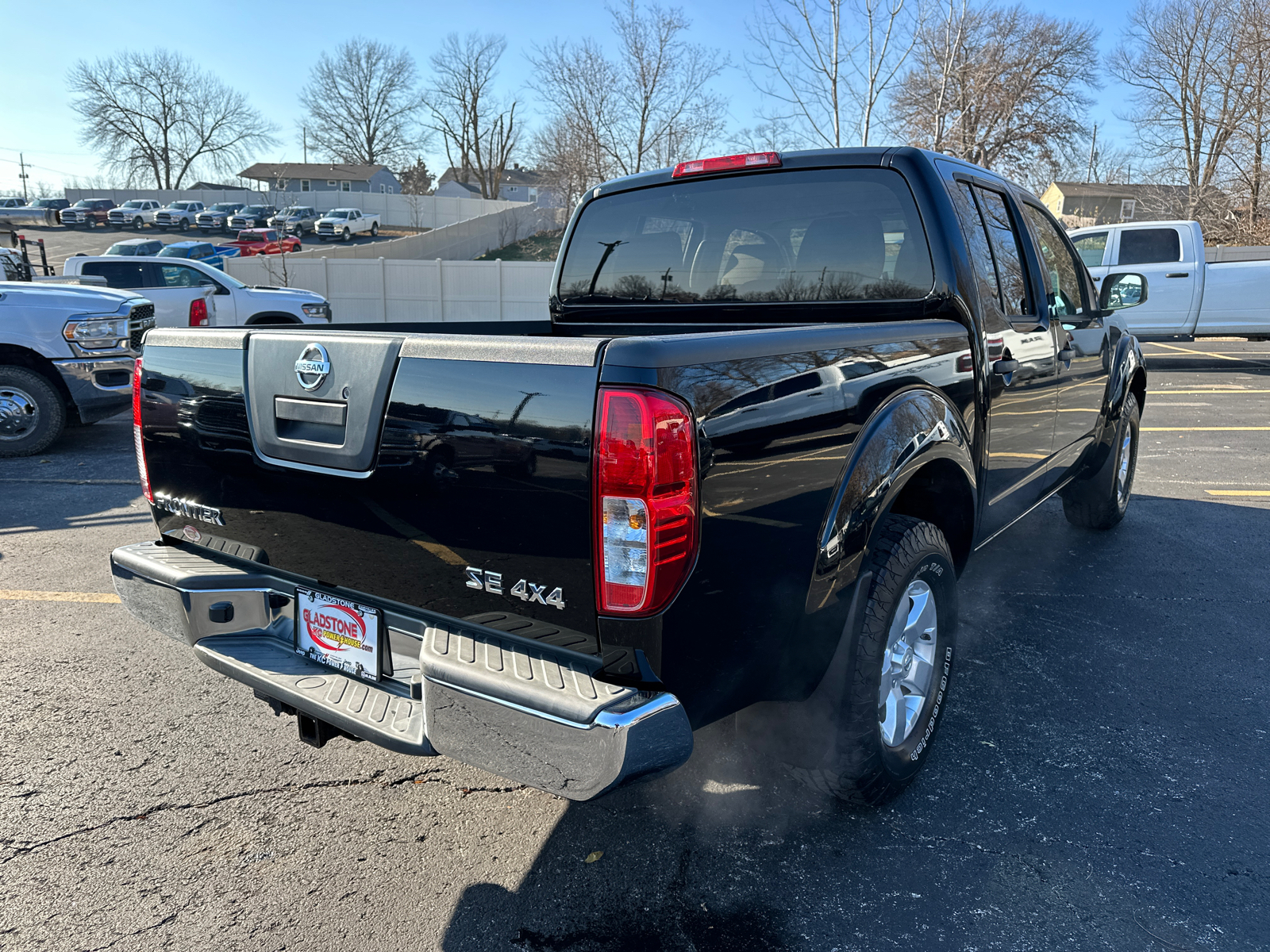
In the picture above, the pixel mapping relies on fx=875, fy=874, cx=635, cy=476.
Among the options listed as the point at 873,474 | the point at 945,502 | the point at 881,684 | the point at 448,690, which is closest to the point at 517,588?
the point at 448,690

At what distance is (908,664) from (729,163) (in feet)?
6.64

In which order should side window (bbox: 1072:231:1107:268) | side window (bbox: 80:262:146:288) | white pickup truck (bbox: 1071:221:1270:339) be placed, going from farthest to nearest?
1. side window (bbox: 1072:231:1107:268)
2. white pickup truck (bbox: 1071:221:1270:339)
3. side window (bbox: 80:262:146:288)

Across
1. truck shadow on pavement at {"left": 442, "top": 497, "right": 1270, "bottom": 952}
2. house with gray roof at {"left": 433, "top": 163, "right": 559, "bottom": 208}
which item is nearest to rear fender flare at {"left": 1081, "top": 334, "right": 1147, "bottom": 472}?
truck shadow on pavement at {"left": 442, "top": 497, "right": 1270, "bottom": 952}

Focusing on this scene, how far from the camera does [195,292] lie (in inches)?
500

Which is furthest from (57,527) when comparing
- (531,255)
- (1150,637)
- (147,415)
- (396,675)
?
(531,255)

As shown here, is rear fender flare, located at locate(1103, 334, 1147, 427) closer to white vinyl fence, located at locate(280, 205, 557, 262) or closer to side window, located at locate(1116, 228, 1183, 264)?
side window, located at locate(1116, 228, 1183, 264)

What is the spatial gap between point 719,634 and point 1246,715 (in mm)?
2583

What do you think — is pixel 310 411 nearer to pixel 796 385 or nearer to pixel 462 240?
pixel 796 385

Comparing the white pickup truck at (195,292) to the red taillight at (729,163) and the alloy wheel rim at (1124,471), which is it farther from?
the alloy wheel rim at (1124,471)

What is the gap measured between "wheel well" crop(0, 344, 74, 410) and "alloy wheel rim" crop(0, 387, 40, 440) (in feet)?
0.69

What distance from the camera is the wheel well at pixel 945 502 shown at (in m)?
2.88

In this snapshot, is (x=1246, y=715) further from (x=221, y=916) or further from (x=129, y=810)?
(x=129, y=810)

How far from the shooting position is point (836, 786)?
2549 mm

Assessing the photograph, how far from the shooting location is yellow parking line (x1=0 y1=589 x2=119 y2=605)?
446 centimetres
